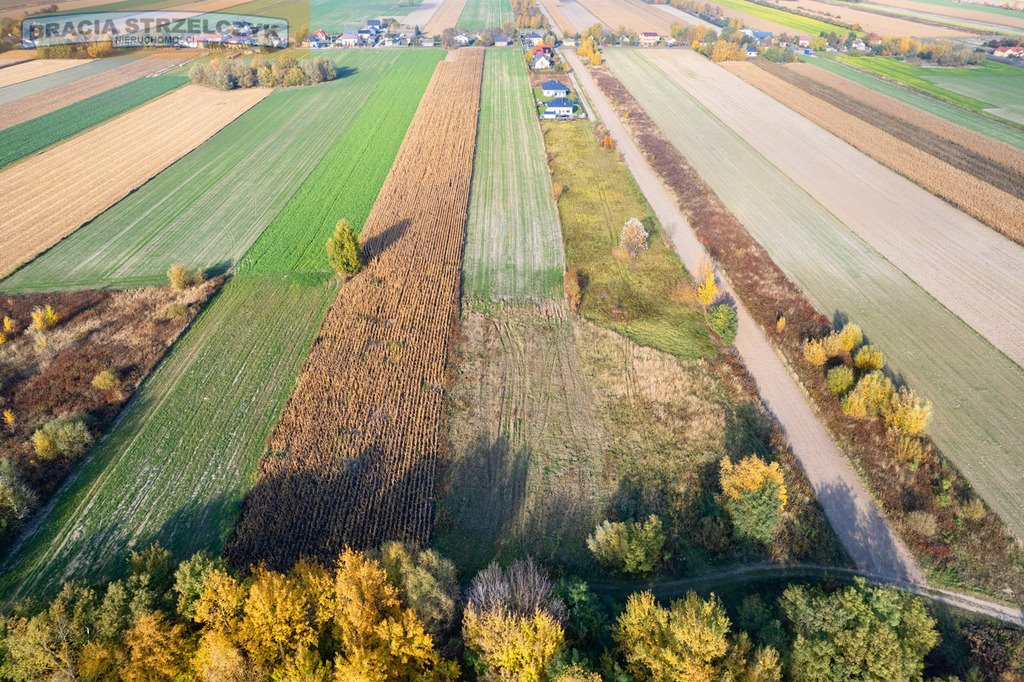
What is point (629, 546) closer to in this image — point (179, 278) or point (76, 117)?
point (179, 278)

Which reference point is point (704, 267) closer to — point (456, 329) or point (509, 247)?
point (509, 247)

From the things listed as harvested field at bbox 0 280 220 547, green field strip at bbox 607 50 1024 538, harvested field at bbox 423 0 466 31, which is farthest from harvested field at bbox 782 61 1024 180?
harvested field at bbox 423 0 466 31

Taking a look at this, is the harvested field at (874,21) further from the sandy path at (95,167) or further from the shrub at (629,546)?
the shrub at (629,546)

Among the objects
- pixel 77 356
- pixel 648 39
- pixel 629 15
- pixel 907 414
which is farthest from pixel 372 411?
pixel 629 15

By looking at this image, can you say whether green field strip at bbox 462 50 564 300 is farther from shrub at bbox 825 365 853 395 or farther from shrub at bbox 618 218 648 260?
shrub at bbox 825 365 853 395

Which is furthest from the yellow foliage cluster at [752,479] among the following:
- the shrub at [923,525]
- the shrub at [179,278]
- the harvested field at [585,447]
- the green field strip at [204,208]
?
the green field strip at [204,208]

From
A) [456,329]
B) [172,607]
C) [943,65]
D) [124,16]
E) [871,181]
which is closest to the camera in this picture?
[172,607]

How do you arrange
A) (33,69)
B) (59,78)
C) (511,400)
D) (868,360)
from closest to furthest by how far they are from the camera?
(868,360), (511,400), (59,78), (33,69)

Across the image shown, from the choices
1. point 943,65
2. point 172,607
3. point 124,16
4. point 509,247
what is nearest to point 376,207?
point 509,247
